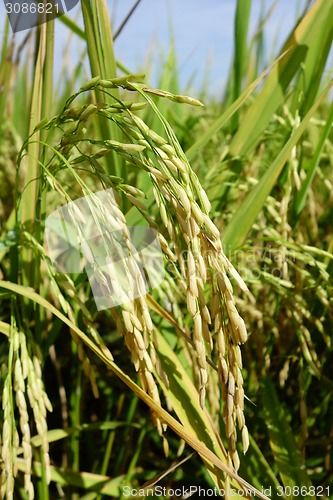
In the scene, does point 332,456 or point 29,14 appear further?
point 332,456

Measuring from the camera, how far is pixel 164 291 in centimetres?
93

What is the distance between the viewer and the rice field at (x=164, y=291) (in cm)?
58

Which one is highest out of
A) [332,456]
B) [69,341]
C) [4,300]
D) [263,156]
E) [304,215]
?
[263,156]

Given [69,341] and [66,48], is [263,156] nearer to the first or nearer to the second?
[69,341]

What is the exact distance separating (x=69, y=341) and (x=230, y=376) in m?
0.69

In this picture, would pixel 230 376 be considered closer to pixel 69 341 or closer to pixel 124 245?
pixel 124 245

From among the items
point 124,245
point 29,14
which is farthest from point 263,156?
point 124,245


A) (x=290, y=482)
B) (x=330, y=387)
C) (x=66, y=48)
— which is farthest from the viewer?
(x=66, y=48)

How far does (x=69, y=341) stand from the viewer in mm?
1203

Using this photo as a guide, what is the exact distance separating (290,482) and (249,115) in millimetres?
592

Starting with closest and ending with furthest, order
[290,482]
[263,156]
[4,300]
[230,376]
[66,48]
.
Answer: [230,376] → [290,482] → [4,300] → [263,156] → [66,48]

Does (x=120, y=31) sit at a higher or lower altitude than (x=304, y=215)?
higher

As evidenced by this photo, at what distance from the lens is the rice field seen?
0.58 m

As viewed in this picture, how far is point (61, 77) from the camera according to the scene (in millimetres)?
1781
